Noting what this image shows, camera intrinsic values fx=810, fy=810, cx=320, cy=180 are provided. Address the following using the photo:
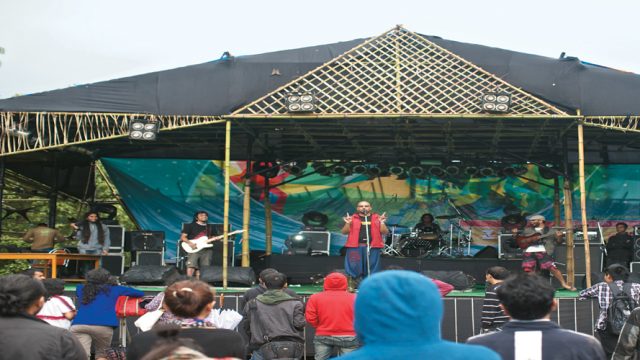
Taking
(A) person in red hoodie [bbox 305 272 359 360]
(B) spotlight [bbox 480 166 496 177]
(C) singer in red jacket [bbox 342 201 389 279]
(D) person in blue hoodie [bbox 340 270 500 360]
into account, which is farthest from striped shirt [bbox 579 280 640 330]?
(B) spotlight [bbox 480 166 496 177]

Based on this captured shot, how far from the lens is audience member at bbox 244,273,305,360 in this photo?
22.3ft

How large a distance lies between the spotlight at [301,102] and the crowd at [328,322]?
3946 mm

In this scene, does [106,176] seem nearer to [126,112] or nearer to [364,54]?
[126,112]

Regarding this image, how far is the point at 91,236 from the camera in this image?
13781 mm

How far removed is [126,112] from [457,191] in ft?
23.7

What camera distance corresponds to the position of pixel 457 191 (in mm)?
16484

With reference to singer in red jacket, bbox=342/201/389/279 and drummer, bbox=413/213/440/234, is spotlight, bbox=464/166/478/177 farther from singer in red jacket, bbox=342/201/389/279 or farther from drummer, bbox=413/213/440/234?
singer in red jacket, bbox=342/201/389/279

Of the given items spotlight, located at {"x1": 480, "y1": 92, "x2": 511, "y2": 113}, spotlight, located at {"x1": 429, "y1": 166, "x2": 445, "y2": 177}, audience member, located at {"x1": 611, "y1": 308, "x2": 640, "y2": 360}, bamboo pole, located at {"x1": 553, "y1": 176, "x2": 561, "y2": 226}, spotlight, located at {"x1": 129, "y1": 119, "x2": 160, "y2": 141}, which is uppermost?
spotlight, located at {"x1": 480, "y1": 92, "x2": 511, "y2": 113}

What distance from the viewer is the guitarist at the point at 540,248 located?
11961 mm

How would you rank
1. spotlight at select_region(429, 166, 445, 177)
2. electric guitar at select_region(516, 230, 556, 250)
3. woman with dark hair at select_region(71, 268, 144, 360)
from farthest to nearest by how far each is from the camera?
spotlight at select_region(429, 166, 445, 177) < electric guitar at select_region(516, 230, 556, 250) < woman with dark hair at select_region(71, 268, 144, 360)

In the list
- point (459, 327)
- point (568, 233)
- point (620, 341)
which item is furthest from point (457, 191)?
point (620, 341)

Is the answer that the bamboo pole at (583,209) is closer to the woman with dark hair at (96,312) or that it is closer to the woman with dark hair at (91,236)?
the woman with dark hair at (96,312)

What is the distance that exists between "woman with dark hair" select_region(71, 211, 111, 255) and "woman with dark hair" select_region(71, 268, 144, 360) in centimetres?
641

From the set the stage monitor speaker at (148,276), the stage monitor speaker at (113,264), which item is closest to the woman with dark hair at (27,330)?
the stage monitor speaker at (148,276)
